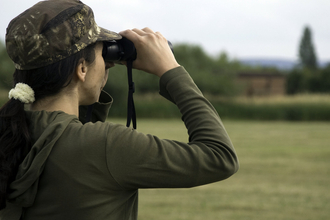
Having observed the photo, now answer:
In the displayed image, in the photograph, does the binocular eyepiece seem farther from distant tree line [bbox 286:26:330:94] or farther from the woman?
distant tree line [bbox 286:26:330:94]

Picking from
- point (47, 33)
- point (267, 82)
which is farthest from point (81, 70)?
point (267, 82)

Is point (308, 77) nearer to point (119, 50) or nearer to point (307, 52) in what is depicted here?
point (307, 52)

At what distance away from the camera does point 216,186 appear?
6418mm

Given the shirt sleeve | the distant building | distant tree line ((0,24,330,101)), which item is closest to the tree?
distant tree line ((0,24,330,101))

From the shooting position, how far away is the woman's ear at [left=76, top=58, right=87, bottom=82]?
3.42 ft

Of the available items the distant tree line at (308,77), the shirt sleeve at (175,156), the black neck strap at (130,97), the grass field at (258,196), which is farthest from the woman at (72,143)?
the distant tree line at (308,77)

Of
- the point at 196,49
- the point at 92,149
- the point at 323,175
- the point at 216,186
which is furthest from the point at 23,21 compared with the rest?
the point at 196,49

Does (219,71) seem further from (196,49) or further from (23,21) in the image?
(23,21)

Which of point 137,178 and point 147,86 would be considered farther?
point 147,86

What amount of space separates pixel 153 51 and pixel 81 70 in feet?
0.69

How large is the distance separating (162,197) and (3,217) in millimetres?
4567

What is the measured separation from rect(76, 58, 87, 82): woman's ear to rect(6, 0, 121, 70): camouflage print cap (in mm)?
43

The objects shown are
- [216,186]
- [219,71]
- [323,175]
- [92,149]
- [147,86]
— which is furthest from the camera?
[219,71]

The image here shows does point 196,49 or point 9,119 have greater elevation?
point 9,119
